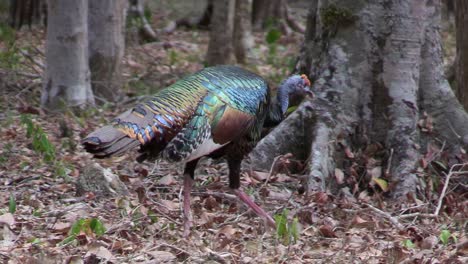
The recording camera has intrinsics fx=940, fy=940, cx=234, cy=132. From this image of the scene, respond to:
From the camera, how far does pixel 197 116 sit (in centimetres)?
573

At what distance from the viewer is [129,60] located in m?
12.6

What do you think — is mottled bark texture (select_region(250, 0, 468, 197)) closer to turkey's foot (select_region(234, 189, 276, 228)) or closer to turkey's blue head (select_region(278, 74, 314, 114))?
turkey's blue head (select_region(278, 74, 314, 114))

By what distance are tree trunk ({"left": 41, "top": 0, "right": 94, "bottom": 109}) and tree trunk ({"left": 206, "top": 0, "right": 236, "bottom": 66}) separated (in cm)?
314

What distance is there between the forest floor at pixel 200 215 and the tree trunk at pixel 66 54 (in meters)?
0.28

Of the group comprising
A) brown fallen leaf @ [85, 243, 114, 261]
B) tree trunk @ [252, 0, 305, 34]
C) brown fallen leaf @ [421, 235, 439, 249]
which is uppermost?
brown fallen leaf @ [85, 243, 114, 261]

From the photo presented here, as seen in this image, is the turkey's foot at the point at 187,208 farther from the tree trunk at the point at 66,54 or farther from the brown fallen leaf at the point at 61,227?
the tree trunk at the point at 66,54

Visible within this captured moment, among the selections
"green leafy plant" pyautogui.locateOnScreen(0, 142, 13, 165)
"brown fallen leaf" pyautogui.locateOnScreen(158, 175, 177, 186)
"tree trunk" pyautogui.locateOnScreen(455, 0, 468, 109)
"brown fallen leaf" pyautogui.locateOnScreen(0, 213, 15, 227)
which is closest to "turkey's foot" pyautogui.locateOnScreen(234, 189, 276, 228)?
"brown fallen leaf" pyautogui.locateOnScreen(158, 175, 177, 186)

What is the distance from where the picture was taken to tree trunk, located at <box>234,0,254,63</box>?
1369cm

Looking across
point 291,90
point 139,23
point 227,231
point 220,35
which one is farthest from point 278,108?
point 139,23

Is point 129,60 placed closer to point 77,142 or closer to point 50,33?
point 50,33

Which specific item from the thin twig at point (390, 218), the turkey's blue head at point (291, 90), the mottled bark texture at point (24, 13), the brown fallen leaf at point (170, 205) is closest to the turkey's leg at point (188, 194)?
the brown fallen leaf at point (170, 205)

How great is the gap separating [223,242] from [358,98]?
2.37 m

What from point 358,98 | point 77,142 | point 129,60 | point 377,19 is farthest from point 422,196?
point 129,60

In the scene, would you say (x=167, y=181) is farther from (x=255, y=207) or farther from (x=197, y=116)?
(x=197, y=116)
